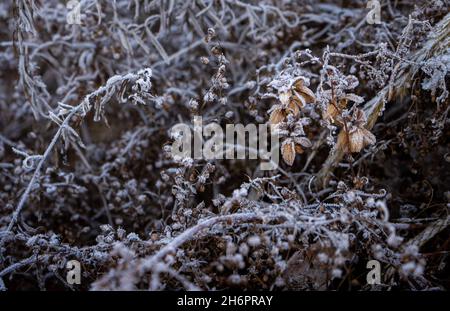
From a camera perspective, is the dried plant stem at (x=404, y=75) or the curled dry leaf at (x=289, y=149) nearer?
the curled dry leaf at (x=289, y=149)

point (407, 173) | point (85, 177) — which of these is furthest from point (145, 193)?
point (407, 173)

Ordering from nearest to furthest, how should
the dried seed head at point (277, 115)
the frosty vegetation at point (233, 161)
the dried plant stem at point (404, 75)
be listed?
the frosty vegetation at point (233, 161) → the dried seed head at point (277, 115) → the dried plant stem at point (404, 75)

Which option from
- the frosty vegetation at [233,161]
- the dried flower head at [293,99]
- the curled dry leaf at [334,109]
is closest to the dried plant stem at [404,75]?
the frosty vegetation at [233,161]

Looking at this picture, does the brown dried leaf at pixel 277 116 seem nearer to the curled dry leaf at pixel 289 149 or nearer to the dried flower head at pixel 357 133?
the curled dry leaf at pixel 289 149

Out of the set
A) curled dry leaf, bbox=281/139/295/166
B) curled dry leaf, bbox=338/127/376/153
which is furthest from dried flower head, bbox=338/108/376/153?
curled dry leaf, bbox=281/139/295/166

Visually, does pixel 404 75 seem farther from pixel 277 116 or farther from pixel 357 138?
pixel 277 116

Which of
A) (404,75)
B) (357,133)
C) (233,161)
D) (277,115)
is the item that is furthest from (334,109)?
(233,161)

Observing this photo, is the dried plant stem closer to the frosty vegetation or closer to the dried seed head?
the frosty vegetation

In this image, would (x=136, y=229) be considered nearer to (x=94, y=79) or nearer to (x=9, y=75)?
(x=94, y=79)

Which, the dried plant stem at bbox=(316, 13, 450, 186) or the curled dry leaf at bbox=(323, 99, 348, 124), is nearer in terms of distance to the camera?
the curled dry leaf at bbox=(323, 99, 348, 124)
